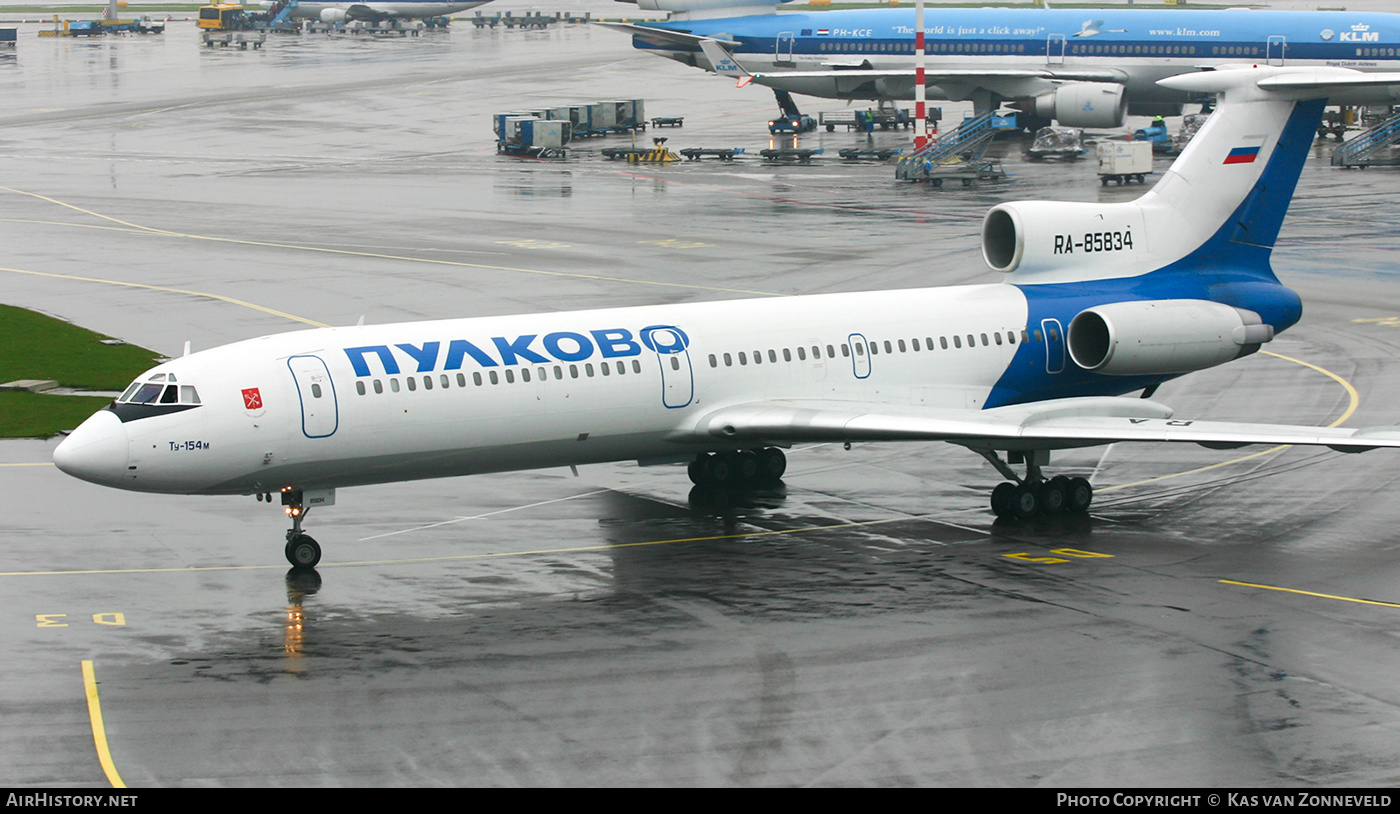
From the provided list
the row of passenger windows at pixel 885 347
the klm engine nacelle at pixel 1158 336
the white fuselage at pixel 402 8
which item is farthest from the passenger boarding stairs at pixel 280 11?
the klm engine nacelle at pixel 1158 336

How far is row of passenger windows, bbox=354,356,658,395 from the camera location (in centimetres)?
2587

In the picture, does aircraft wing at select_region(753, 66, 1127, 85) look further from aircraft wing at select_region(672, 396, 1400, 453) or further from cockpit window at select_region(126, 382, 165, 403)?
cockpit window at select_region(126, 382, 165, 403)

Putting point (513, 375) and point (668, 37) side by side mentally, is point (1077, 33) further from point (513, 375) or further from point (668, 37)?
point (513, 375)

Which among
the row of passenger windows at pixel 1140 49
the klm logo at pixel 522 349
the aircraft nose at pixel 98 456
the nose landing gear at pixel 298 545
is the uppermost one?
the row of passenger windows at pixel 1140 49

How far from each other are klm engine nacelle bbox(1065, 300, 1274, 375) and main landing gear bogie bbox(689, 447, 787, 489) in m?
5.92

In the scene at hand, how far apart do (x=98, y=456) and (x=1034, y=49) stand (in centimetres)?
6278

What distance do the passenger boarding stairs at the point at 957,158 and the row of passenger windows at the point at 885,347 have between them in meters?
39.9

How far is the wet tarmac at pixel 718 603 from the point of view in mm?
18391

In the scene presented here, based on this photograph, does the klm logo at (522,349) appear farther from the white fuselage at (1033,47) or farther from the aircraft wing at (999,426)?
the white fuselage at (1033,47)

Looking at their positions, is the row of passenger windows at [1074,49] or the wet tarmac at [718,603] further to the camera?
the row of passenger windows at [1074,49]

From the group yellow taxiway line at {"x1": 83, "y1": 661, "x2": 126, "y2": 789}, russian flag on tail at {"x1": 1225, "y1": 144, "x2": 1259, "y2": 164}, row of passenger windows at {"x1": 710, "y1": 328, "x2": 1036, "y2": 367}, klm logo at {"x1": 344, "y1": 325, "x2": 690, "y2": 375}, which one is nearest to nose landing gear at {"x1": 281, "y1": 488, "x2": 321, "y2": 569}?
klm logo at {"x1": 344, "y1": 325, "x2": 690, "y2": 375}

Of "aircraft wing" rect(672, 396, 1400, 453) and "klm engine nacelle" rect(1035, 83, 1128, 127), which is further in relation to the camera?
"klm engine nacelle" rect(1035, 83, 1128, 127)

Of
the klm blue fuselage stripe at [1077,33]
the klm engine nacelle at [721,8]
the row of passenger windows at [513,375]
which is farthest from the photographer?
the klm engine nacelle at [721,8]

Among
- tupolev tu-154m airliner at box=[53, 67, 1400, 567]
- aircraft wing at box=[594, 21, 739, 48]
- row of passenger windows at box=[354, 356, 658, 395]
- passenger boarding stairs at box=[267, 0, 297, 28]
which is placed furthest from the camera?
passenger boarding stairs at box=[267, 0, 297, 28]
